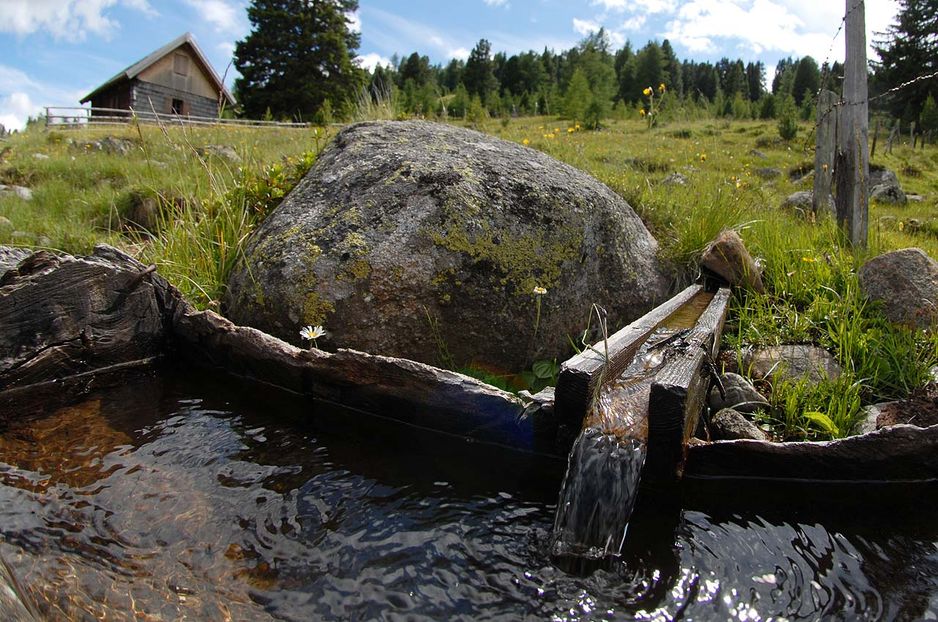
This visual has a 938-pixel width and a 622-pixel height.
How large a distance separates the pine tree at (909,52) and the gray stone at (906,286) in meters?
44.2

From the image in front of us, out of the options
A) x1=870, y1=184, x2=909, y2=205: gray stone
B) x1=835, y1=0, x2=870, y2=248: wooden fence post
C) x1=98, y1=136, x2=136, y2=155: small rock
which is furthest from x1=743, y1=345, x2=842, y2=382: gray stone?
x1=98, y1=136, x2=136, y2=155: small rock

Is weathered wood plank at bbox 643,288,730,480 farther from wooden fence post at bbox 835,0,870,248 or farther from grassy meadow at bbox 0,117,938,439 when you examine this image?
wooden fence post at bbox 835,0,870,248

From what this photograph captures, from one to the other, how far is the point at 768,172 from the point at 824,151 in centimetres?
944

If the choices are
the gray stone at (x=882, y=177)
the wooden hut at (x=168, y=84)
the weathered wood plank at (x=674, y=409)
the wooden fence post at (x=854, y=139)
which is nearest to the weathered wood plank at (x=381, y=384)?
the weathered wood plank at (x=674, y=409)

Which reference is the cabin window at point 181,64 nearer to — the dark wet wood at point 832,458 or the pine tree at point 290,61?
the pine tree at point 290,61

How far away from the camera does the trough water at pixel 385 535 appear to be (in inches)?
80.1

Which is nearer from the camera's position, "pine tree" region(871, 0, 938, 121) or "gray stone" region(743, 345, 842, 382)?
"gray stone" region(743, 345, 842, 382)

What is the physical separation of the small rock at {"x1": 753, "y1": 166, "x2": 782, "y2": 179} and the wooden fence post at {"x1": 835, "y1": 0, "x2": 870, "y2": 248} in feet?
34.9

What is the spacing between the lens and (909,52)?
4156cm

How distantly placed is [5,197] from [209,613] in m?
8.54

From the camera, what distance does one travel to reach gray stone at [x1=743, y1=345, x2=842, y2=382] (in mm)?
3668

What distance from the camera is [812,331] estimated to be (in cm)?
412

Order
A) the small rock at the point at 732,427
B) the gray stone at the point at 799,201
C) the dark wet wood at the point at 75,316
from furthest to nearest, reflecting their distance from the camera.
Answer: the gray stone at the point at 799,201 < the dark wet wood at the point at 75,316 < the small rock at the point at 732,427

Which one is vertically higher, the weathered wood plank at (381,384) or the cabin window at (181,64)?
the cabin window at (181,64)
